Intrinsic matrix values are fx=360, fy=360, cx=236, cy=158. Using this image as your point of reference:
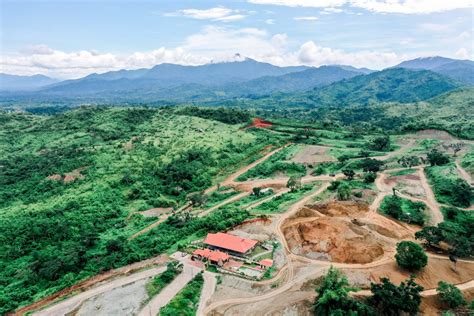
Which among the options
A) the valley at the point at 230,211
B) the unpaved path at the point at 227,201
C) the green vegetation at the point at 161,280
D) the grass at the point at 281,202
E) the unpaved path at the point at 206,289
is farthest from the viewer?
the unpaved path at the point at 227,201

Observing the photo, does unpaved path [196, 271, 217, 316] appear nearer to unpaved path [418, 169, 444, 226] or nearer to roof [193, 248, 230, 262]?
roof [193, 248, 230, 262]

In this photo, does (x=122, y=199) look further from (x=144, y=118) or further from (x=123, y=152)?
(x=144, y=118)

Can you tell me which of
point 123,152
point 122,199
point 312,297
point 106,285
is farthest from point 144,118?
point 312,297

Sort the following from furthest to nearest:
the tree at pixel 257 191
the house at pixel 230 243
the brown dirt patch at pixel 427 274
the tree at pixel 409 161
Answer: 1. the tree at pixel 409 161
2. the tree at pixel 257 191
3. the house at pixel 230 243
4. the brown dirt patch at pixel 427 274

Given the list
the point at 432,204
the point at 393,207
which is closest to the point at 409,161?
the point at 432,204

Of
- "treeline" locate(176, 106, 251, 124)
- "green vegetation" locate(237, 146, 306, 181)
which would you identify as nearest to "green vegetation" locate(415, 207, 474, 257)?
"green vegetation" locate(237, 146, 306, 181)

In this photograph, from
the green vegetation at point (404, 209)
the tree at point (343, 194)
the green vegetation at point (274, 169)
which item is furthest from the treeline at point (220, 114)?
the green vegetation at point (404, 209)

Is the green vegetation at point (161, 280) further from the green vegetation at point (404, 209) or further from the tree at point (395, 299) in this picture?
the green vegetation at point (404, 209)
